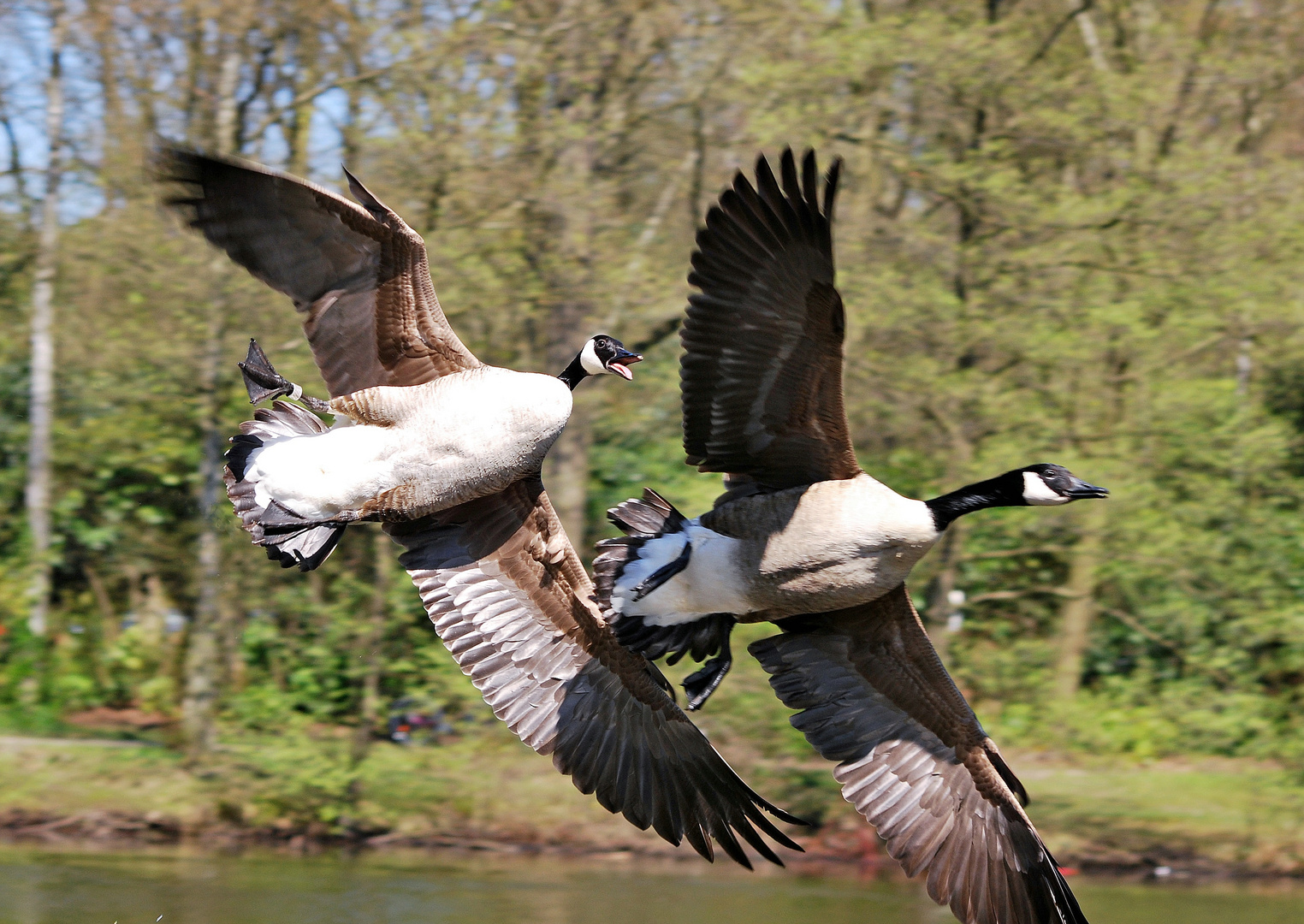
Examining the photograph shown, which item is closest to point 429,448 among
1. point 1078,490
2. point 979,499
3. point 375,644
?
point 979,499

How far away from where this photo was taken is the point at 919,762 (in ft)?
23.8

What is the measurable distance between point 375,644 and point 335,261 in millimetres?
7128

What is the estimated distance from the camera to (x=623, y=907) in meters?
11.9

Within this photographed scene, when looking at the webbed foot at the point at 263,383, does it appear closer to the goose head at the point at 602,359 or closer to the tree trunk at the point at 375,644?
the goose head at the point at 602,359

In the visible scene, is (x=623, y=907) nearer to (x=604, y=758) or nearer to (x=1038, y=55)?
(x=604, y=758)

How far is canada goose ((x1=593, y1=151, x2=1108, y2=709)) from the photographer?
593 cm

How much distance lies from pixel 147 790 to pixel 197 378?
3884 mm

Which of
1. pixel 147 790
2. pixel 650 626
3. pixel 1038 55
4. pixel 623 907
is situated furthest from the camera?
pixel 1038 55

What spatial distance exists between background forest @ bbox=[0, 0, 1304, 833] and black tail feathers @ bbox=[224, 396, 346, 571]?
545 centimetres

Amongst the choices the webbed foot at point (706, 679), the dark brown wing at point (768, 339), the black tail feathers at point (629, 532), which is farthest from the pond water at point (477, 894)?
the dark brown wing at point (768, 339)

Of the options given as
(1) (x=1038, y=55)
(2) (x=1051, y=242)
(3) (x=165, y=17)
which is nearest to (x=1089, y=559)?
A: (2) (x=1051, y=242)

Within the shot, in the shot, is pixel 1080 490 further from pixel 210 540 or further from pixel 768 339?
pixel 210 540

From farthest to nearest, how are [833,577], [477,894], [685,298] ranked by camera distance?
1. [685,298]
2. [477,894]
3. [833,577]

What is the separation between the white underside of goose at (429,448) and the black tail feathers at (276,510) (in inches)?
2.0
